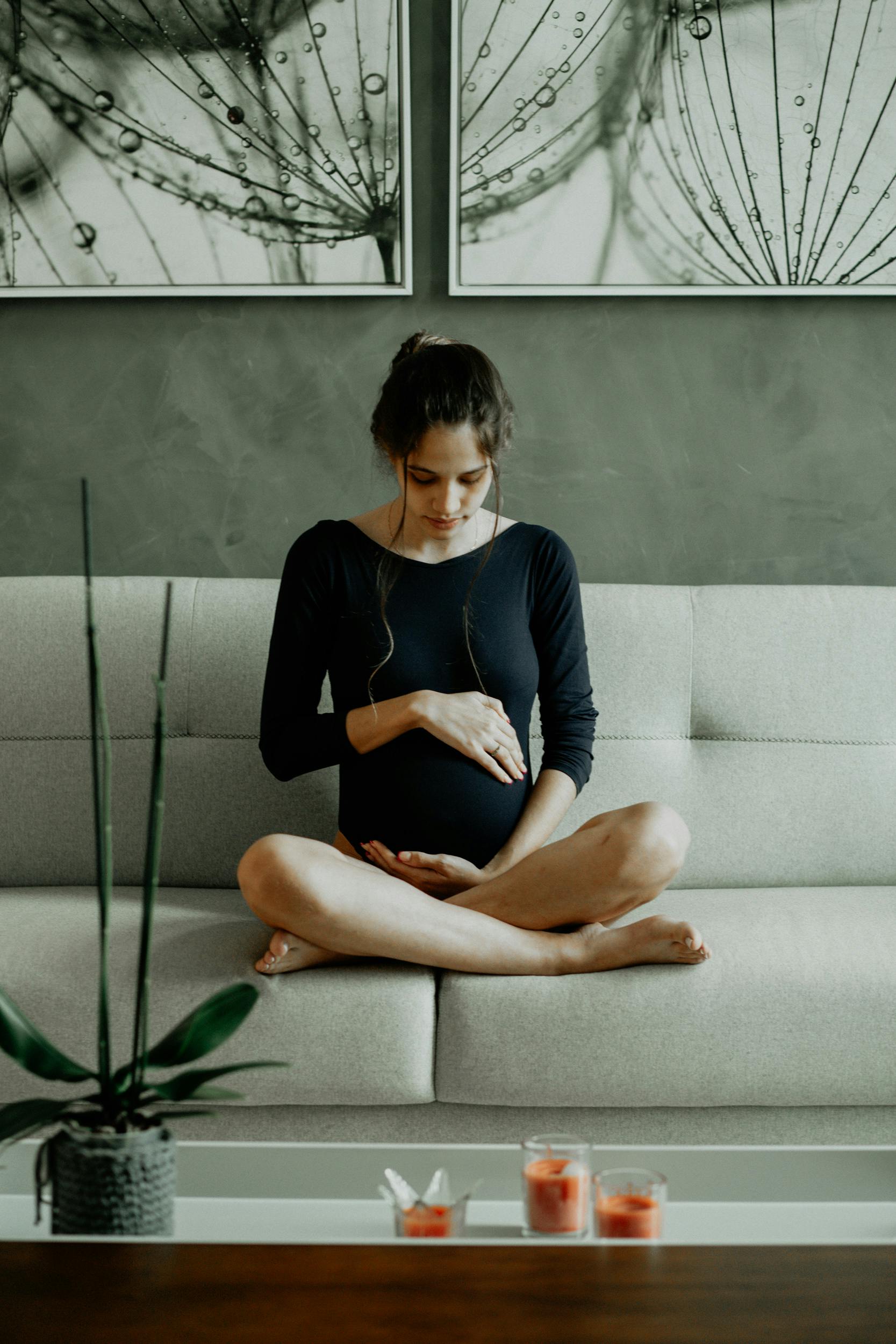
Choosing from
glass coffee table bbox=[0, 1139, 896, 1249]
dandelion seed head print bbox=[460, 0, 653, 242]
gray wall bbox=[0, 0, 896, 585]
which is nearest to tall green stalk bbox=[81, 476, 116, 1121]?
glass coffee table bbox=[0, 1139, 896, 1249]

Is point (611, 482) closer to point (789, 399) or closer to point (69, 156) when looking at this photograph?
point (789, 399)

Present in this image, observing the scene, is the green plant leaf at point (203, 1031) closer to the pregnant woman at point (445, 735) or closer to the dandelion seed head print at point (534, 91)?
the pregnant woman at point (445, 735)

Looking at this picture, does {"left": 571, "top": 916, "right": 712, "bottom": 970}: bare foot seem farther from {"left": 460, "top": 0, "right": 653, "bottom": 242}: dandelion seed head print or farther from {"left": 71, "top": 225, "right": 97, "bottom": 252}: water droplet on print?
{"left": 71, "top": 225, "right": 97, "bottom": 252}: water droplet on print

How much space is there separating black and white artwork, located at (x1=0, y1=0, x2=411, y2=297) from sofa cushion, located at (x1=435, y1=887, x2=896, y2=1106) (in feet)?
5.09

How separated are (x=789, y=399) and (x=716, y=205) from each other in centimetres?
42

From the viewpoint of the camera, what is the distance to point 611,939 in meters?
1.55

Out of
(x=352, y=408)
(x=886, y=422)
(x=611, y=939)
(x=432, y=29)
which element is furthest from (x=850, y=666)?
(x=432, y=29)

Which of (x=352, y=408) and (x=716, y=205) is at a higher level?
(x=716, y=205)

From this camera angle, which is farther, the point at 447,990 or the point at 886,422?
the point at 886,422

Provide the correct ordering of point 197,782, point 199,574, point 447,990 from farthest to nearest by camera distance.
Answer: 1. point 199,574
2. point 197,782
3. point 447,990

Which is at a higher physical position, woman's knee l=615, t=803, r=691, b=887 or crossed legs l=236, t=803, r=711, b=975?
woman's knee l=615, t=803, r=691, b=887

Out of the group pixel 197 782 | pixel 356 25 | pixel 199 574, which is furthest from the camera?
pixel 199 574

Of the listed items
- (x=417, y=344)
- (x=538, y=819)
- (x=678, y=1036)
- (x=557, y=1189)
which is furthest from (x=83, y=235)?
(x=557, y=1189)

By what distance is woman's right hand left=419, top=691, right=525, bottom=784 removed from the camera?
5.83 feet
